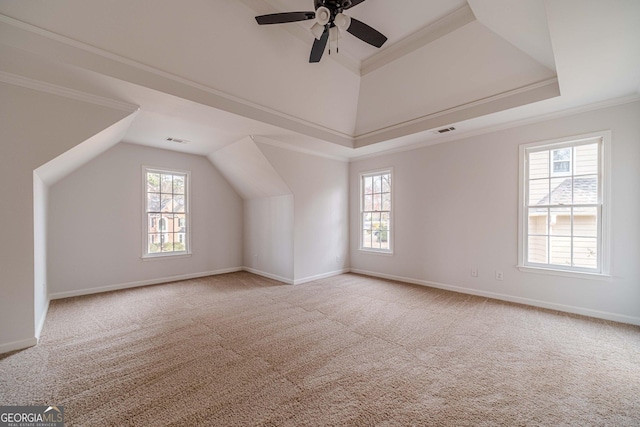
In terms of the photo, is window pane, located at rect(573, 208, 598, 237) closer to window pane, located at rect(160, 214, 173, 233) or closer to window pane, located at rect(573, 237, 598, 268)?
window pane, located at rect(573, 237, 598, 268)

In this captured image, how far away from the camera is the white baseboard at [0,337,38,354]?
2408 mm

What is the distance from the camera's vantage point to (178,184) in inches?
213

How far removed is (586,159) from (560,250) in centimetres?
122

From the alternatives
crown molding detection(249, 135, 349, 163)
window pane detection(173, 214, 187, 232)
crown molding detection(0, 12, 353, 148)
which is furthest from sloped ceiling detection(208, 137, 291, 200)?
window pane detection(173, 214, 187, 232)

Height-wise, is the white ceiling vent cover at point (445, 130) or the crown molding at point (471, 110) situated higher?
the crown molding at point (471, 110)

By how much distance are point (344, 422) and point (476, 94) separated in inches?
157

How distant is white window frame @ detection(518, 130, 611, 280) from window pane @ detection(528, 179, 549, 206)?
0.27 feet

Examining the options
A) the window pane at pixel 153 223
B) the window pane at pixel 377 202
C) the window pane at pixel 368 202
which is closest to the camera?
the window pane at pixel 153 223

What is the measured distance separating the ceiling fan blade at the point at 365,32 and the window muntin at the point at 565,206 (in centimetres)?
268

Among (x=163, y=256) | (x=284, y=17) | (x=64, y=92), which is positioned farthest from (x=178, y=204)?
(x=284, y=17)

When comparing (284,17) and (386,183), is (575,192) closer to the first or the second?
(386,183)

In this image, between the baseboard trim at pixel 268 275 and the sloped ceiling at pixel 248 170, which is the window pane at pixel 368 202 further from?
the baseboard trim at pixel 268 275

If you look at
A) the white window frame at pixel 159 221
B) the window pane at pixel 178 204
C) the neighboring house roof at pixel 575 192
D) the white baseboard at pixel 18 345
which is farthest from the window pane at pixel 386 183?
the white baseboard at pixel 18 345

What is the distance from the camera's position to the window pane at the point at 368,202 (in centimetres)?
568
